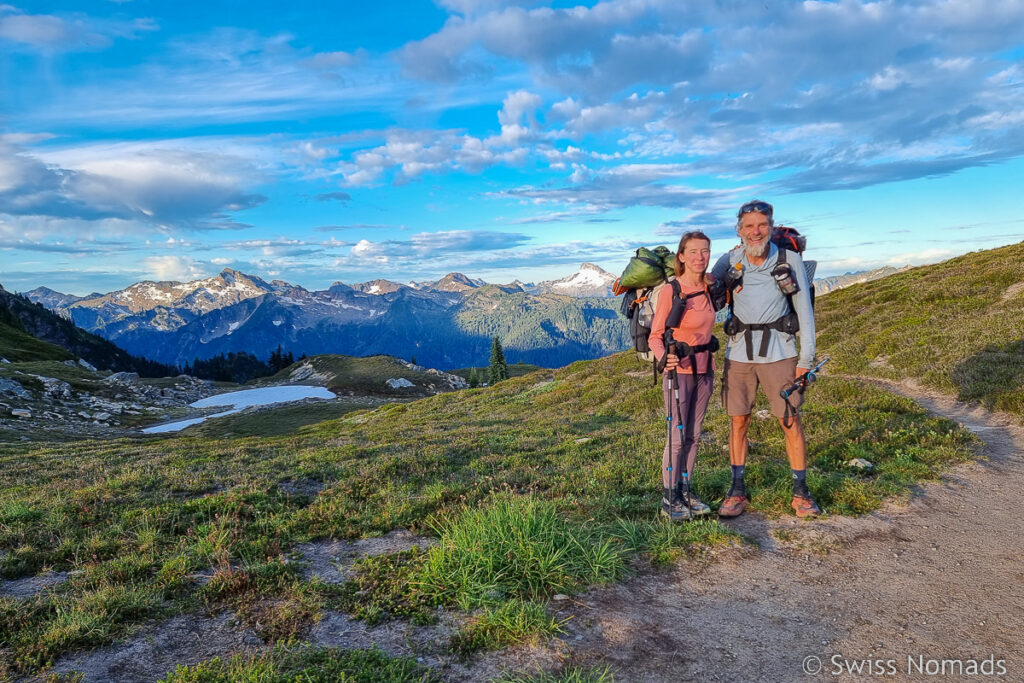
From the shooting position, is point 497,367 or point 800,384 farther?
point 497,367

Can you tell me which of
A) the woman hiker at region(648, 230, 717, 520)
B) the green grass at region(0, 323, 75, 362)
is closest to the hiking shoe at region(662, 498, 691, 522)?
the woman hiker at region(648, 230, 717, 520)

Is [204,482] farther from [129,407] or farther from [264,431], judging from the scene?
[129,407]

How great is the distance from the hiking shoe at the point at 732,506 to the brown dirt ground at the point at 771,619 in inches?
12.2

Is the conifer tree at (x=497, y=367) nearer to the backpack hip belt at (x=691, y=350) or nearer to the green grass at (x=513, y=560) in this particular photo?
the backpack hip belt at (x=691, y=350)

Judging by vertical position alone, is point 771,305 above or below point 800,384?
above

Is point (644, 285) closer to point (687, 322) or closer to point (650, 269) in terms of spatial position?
point (650, 269)

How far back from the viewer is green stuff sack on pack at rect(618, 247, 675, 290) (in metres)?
6.93

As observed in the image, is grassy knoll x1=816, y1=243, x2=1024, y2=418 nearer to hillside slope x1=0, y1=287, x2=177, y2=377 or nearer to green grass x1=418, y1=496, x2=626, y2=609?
green grass x1=418, y1=496, x2=626, y2=609

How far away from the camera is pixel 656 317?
6875 mm

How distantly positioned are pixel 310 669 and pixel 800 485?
6.64 m

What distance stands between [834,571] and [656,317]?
12.0 ft

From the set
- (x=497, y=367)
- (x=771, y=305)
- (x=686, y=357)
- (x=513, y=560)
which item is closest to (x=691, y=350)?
(x=686, y=357)

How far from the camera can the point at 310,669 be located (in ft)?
13.5

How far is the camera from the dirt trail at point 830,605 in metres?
4.36
